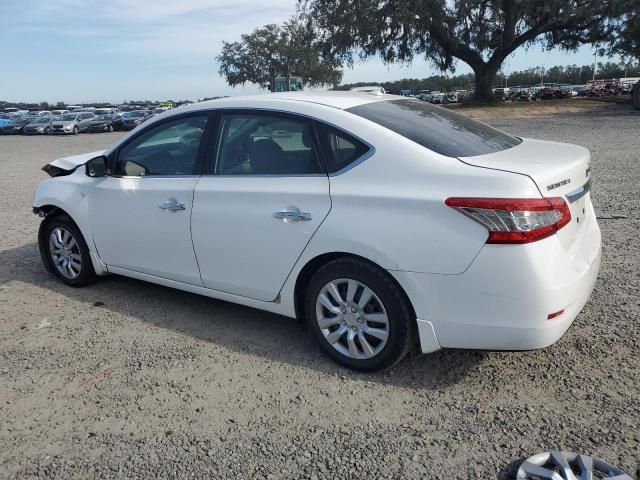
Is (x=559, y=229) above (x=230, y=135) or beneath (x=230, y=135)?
beneath

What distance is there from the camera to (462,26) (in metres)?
37.9

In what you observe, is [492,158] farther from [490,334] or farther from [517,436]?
[517,436]

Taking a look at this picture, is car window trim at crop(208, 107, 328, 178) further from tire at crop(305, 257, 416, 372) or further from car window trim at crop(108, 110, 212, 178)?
tire at crop(305, 257, 416, 372)

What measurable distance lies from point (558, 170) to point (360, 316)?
1.38 meters

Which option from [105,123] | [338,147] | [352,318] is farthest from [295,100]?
[105,123]

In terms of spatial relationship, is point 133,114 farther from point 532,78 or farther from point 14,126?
point 532,78

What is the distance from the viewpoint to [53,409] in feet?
10.6

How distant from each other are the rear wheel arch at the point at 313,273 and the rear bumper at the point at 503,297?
0.20ft

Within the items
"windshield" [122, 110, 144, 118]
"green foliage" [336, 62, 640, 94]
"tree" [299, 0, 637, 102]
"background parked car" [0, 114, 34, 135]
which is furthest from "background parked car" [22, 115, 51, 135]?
"green foliage" [336, 62, 640, 94]

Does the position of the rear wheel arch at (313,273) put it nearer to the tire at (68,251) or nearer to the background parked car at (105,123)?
the tire at (68,251)

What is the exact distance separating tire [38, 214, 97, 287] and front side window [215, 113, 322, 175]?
1.78 meters

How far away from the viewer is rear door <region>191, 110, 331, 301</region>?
347cm

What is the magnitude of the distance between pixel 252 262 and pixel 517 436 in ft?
6.23

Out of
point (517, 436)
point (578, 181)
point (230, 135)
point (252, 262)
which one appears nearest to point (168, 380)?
point (252, 262)
